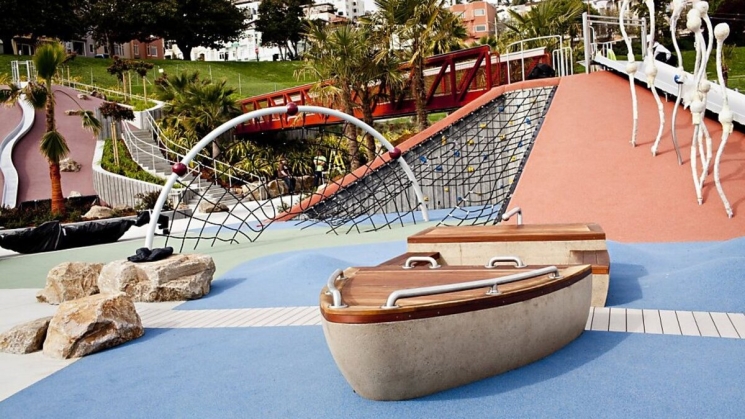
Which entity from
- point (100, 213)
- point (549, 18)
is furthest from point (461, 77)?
point (100, 213)

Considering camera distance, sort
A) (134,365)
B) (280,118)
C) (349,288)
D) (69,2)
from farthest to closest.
A: 1. (69,2)
2. (280,118)
3. (134,365)
4. (349,288)

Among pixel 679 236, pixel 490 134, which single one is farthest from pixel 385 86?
pixel 679 236

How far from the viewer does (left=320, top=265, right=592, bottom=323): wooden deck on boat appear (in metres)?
3.48

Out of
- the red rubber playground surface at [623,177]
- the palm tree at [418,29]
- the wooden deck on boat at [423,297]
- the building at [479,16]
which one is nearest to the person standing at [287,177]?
the palm tree at [418,29]

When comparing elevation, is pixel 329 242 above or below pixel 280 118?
below

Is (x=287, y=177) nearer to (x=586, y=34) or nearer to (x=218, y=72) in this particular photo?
(x=586, y=34)

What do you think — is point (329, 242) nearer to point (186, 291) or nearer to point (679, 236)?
point (186, 291)

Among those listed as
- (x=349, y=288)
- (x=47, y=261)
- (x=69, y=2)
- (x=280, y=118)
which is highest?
(x=69, y=2)

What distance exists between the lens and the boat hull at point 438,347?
3502mm

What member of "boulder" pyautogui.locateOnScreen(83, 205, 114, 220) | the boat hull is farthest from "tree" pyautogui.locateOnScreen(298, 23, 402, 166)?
the boat hull

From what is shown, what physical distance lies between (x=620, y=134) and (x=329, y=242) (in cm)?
524

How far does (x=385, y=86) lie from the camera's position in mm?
20766

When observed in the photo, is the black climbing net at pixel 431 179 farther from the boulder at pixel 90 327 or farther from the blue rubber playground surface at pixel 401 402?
the blue rubber playground surface at pixel 401 402

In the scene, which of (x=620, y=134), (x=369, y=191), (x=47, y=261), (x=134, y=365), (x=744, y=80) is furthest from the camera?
(x=744, y=80)
